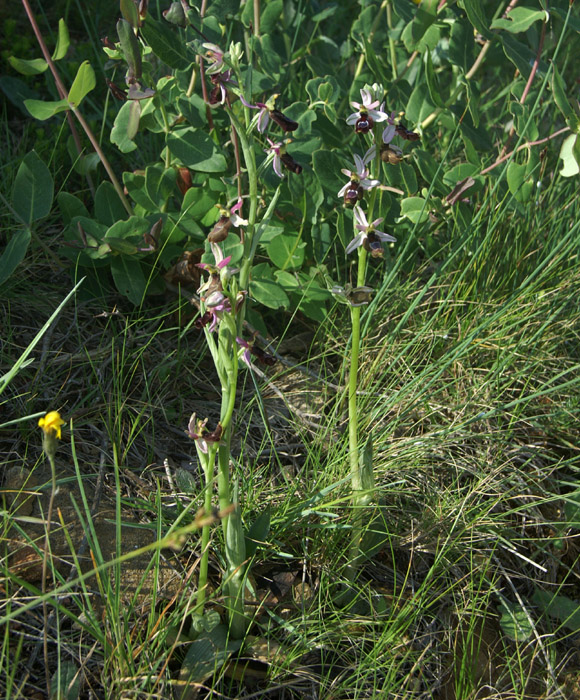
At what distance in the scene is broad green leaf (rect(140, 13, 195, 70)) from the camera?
1796 mm

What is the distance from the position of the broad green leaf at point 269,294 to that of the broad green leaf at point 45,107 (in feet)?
2.34

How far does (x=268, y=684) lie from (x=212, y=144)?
1.39 metres

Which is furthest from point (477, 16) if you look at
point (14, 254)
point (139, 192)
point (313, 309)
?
point (14, 254)

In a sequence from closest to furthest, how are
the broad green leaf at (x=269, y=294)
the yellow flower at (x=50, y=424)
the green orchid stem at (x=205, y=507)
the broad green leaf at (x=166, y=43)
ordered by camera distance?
the yellow flower at (x=50, y=424), the green orchid stem at (x=205, y=507), the broad green leaf at (x=166, y=43), the broad green leaf at (x=269, y=294)

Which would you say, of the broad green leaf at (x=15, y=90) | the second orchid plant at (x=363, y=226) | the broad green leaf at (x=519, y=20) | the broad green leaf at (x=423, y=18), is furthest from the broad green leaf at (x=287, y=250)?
the broad green leaf at (x=15, y=90)

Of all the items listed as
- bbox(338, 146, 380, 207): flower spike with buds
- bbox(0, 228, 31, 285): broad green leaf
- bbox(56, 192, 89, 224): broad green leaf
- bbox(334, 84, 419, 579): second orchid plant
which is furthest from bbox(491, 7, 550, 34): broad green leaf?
bbox(0, 228, 31, 285): broad green leaf

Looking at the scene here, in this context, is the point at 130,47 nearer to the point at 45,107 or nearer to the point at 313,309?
the point at 45,107

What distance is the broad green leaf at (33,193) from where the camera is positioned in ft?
6.37

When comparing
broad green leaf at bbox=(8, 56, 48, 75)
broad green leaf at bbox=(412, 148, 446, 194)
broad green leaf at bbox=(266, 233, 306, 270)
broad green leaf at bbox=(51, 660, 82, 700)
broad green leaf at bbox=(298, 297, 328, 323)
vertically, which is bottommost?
broad green leaf at bbox=(51, 660, 82, 700)

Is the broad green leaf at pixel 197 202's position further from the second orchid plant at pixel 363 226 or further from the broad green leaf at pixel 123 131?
the second orchid plant at pixel 363 226

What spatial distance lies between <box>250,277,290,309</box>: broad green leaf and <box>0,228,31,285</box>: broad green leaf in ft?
2.07

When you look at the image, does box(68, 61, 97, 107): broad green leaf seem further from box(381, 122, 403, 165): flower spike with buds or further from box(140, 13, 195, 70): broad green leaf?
box(381, 122, 403, 165): flower spike with buds

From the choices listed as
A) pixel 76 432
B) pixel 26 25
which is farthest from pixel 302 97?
pixel 76 432

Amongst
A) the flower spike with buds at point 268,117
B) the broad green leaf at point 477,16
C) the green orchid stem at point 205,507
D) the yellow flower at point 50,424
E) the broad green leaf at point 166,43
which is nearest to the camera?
the yellow flower at point 50,424
